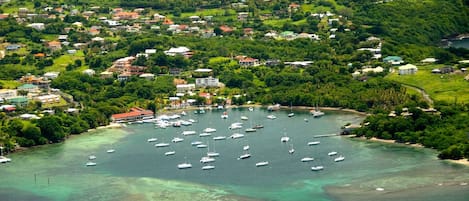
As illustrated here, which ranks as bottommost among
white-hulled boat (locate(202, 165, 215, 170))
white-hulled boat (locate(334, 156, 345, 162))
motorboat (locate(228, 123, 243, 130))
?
motorboat (locate(228, 123, 243, 130))

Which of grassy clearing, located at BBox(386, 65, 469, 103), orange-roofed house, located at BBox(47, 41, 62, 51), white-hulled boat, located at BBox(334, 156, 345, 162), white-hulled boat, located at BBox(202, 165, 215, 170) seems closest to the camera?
white-hulled boat, located at BBox(202, 165, 215, 170)

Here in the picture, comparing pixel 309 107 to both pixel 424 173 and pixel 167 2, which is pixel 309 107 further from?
pixel 167 2

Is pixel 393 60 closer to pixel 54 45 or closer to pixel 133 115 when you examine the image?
pixel 133 115

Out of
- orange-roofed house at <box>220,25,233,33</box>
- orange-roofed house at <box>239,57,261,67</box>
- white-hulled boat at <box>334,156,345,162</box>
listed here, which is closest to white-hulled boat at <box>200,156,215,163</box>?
white-hulled boat at <box>334,156,345,162</box>

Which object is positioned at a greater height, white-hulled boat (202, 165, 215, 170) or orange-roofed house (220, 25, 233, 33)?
orange-roofed house (220, 25, 233, 33)

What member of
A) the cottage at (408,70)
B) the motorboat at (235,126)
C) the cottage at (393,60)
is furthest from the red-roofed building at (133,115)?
the cottage at (393,60)

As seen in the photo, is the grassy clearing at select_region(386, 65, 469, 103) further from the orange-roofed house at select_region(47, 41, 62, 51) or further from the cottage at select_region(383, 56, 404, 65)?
the orange-roofed house at select_region(47, 41, 62, 51)
